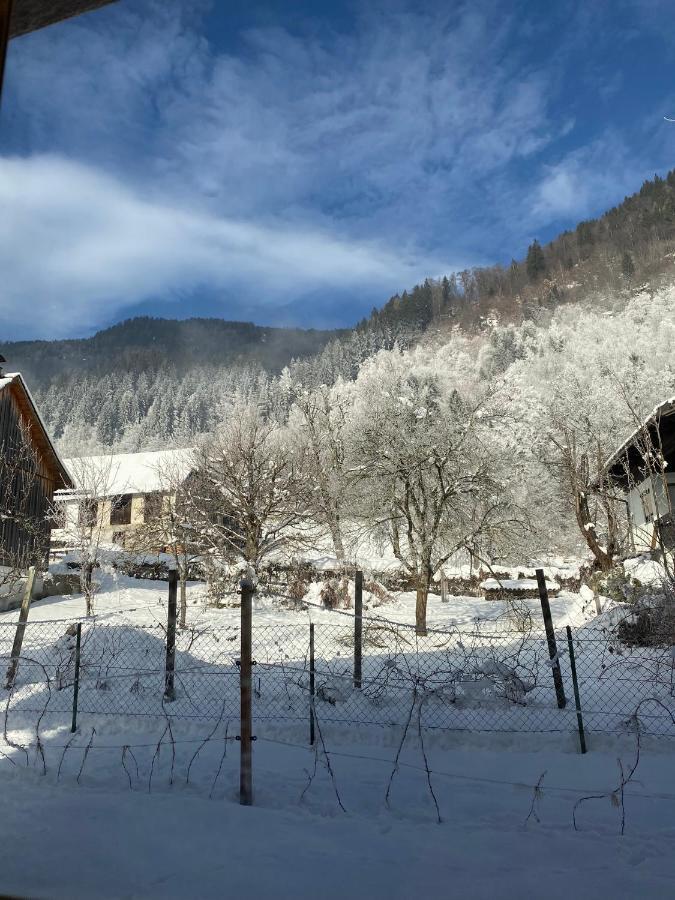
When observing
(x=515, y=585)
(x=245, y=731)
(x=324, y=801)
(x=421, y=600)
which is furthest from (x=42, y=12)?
(x=515, y=585)

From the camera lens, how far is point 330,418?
38.0m

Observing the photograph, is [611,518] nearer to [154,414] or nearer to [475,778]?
[475,778]

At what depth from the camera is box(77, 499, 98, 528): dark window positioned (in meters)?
22.2

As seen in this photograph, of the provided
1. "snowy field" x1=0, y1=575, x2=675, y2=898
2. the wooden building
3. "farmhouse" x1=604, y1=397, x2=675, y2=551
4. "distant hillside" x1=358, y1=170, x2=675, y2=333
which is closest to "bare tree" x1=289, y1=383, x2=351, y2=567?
"farmhouse" x1=604, y1=397, x2=675, y2=551

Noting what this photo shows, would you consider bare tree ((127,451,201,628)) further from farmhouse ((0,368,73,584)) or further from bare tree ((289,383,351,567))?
bare tree ((289,383,351,567))

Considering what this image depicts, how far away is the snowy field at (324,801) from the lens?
3.52 meters

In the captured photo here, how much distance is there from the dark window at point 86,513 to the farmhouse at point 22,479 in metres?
1.15

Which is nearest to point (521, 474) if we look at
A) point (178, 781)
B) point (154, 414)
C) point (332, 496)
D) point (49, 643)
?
point (332, 496)

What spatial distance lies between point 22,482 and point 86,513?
273 centimetres

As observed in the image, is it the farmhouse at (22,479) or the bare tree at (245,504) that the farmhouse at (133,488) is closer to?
the bare tree at (245,504)

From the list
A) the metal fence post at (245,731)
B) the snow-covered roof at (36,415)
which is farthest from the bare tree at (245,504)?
the metal fence post at (245,731)

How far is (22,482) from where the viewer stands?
21.1 meters

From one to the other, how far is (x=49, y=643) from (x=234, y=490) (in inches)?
447

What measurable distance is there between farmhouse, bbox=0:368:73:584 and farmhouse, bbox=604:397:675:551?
19.0 metres
